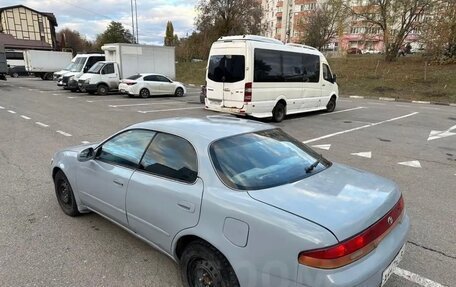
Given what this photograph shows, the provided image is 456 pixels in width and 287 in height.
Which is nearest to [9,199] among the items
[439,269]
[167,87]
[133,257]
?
[133,257]

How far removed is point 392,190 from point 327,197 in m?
0.69

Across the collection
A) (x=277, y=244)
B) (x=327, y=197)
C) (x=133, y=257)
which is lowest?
(x=133, y=257)

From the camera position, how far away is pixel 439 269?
305 cm

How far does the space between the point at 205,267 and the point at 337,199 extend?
107 cm

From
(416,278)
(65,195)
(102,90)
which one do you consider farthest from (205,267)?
(102,90)

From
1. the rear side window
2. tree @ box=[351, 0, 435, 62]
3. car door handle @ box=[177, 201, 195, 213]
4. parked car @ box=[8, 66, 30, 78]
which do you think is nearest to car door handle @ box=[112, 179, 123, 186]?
the rear side window

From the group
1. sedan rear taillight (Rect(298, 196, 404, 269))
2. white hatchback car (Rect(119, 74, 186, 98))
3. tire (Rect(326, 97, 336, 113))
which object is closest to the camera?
sedan rear taillight (Rect(298, 196, 404, 269))

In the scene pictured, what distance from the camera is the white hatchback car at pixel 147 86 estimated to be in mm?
18156

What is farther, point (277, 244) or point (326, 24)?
point (326, 24)

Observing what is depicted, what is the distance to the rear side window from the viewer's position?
2680 mm

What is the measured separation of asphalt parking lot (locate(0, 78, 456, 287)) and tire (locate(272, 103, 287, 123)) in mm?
269

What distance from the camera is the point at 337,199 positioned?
2328 mm

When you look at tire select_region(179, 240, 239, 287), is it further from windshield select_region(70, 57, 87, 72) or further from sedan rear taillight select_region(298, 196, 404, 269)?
windshield select_region(70, 57, 87, 72)

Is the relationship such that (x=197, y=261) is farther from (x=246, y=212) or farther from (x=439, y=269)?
(x=439, y=269)
